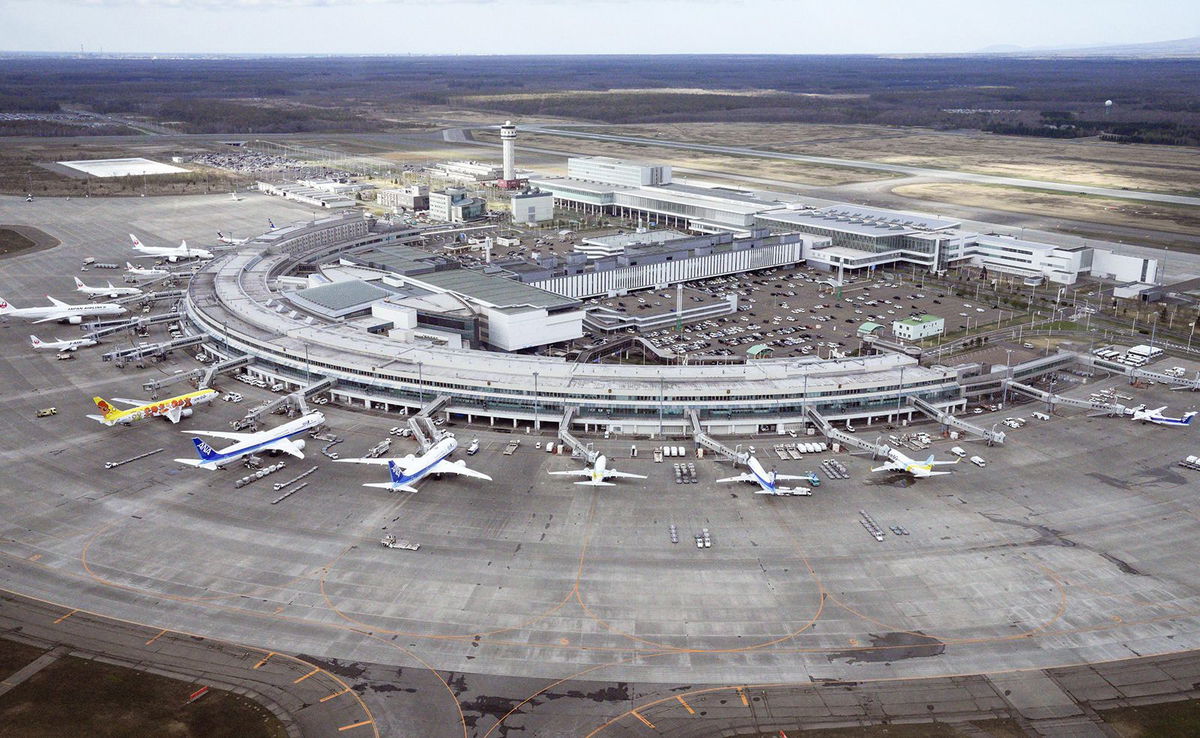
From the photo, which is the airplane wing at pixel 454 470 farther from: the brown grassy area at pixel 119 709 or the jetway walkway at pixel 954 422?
the jetway walkway at pixel 954 422

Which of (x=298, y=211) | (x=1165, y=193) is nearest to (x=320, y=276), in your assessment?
(x=298, y=211)

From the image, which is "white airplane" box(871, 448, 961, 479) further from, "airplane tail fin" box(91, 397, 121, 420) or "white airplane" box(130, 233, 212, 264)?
"white airplane" box(130, 233, 212, 264)

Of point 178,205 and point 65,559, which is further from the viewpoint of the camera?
point 178,205

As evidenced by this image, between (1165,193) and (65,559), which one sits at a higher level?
(1165,193)

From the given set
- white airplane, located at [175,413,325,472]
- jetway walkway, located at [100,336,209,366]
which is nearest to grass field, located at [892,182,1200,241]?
jetway walkway, located at [100,336,209,366]

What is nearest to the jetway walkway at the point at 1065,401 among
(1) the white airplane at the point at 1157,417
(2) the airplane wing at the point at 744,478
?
(1) the white airplane at the point at 1157,417

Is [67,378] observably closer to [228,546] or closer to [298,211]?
[228,546]
